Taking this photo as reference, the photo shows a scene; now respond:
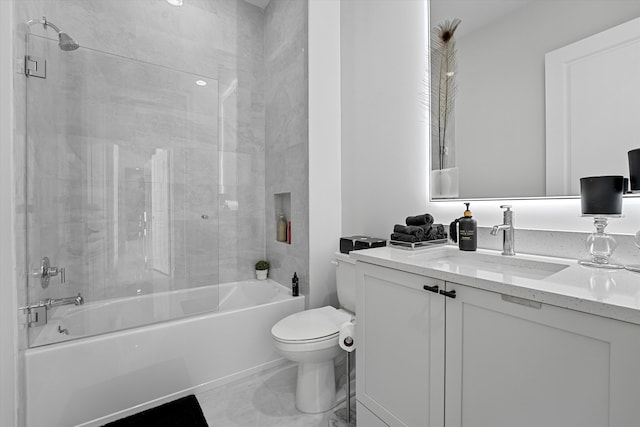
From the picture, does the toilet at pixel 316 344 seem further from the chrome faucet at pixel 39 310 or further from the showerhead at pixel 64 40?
the showerhead at pixel 64 40

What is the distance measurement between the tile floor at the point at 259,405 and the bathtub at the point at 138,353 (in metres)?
0.08

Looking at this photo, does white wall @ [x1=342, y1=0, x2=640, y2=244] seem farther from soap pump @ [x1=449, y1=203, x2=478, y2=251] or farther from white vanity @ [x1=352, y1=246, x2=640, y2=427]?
white vanity @ [x1=352, y1=246, x2=640, y2=427]

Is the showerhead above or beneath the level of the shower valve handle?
above

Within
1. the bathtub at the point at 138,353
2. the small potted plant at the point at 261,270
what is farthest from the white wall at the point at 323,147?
the small potted plant at the point at 261,270

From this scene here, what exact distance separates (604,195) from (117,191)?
2.64 m

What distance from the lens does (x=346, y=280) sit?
1.84 meters

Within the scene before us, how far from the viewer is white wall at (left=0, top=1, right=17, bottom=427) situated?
116 centimetres

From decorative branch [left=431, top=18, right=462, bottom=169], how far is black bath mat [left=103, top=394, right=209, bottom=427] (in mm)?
1920

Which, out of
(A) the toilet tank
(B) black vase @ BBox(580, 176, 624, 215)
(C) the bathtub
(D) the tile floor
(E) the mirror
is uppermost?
(E) the mirror

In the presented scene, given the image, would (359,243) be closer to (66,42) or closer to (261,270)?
(261,270)

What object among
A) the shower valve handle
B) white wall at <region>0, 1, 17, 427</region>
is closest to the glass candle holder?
white wall at <region>0, 1, 17, 427</region>

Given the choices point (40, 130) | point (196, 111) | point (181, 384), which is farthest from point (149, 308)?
point (196, 111)

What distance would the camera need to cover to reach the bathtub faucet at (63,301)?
1.63m

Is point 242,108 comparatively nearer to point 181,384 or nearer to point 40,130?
point 40,130
